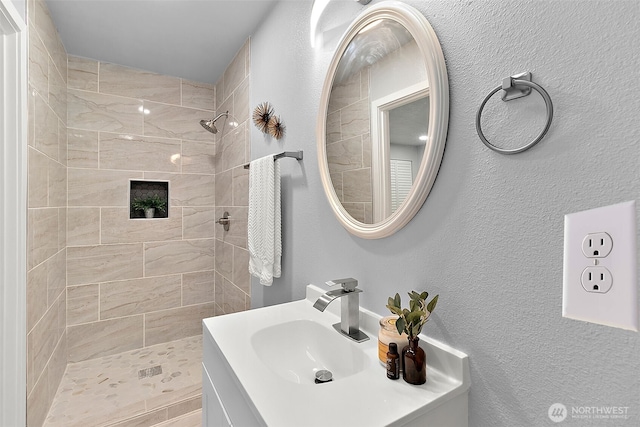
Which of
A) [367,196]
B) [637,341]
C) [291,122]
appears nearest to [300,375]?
[367,196]

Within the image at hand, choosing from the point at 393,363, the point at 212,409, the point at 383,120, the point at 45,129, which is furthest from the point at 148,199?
the point at 393,363

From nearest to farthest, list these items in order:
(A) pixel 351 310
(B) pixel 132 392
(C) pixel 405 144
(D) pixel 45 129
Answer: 1. (C) pixel 405 144
2. (A) pixel 351 310
3. (D) pixel 45 129
4. (B) pixel 132 392

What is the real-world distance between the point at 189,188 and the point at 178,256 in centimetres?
57

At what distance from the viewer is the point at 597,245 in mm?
461

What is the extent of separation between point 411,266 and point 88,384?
7.15ft

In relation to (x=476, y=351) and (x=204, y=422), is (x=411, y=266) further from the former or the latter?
(x=204, y=422)

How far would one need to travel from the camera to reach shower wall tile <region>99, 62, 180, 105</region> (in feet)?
7.20

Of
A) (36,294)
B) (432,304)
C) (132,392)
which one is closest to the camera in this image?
(432,304)

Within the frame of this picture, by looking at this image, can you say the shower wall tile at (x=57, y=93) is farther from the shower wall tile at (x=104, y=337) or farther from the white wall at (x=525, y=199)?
the white wall at (x=525, y=199)

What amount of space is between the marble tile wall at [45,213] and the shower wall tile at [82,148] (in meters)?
0.06

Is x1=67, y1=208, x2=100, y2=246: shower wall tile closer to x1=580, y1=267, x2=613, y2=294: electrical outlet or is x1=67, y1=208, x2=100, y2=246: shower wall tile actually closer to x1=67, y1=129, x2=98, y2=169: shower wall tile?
x1=67, y1=129, x2=98, y2=169: shower wall tile

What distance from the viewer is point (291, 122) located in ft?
4.60

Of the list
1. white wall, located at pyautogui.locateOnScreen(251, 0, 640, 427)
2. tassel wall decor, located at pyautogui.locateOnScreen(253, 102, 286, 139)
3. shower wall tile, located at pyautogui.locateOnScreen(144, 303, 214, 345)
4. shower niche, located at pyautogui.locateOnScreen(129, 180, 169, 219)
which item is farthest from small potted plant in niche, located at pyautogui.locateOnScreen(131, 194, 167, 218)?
white wall, located at pyautogui.locateOnScreen(251, 0, 640, 427)

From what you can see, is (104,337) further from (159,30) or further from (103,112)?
(159,30)
